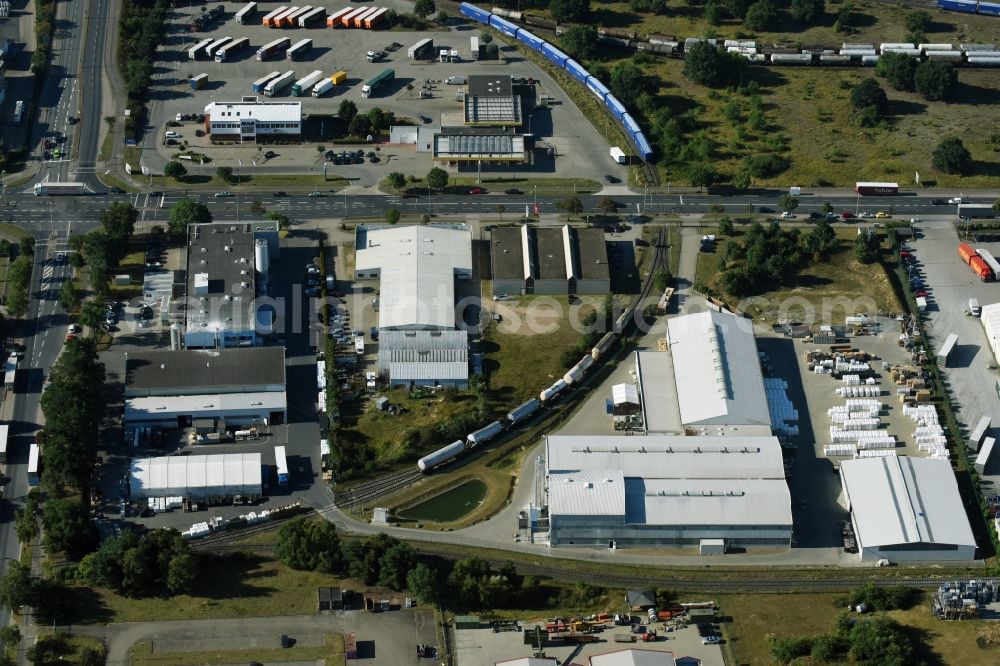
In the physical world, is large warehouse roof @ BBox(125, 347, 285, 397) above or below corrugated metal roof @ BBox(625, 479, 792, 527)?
above

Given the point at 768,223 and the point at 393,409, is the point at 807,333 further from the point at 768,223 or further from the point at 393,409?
the point at 393,409

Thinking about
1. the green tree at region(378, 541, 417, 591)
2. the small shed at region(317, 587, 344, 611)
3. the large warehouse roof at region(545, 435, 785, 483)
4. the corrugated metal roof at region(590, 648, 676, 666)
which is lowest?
the corrugated metal roof at region(590, 648, 676, 666)

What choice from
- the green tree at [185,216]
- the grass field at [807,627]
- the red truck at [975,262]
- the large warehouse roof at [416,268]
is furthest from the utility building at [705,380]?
the green tree at [185,216]

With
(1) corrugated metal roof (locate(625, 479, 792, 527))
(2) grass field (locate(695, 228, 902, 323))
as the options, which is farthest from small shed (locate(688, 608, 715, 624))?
(2) grass field (locate(695, 228, 902, 323))

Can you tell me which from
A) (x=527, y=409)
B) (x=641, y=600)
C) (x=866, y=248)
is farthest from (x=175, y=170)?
(x=641, y=600)

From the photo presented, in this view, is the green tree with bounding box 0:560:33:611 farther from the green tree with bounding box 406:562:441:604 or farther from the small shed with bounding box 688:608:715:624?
the small shed with bounding box 688:608:715:624

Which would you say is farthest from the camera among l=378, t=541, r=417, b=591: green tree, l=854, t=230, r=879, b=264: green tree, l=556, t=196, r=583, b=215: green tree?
l=556, t=196, r=583, b=215: green tree

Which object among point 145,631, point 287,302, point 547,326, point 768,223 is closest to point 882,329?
point 768,223
